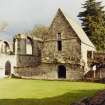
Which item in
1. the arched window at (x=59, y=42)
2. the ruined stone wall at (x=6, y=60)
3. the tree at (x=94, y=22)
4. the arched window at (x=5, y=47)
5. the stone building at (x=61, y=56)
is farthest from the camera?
the tree at (x=94, y=22)

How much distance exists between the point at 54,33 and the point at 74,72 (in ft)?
22.4

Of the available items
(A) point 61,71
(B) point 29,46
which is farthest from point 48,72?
(B) point 29,46

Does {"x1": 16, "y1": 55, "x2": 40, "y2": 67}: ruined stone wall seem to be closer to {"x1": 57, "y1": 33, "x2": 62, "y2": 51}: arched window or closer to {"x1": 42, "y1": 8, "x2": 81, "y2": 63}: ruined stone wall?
{"x1": 42, "y1": 8, "x2": 81, "y2": 63}: ruined stone wall

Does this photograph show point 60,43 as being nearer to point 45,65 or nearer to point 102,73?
point 45,65

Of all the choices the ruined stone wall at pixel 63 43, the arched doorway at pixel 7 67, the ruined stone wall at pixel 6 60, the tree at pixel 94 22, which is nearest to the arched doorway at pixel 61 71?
the ruined stone wall at pixel 63 43

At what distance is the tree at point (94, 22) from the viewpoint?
226 ft

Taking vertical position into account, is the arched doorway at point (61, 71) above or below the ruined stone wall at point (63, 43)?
below

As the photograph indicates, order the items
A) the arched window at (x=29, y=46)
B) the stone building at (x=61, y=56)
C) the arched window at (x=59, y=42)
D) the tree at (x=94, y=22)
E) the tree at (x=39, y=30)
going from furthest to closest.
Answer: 1. the tree at (x=39, y=30)
2. the tree at (x=94, y=22)
3. the arched window at (x=29, y=46)
4. the arched window at (x=59, y=42)
5. the stone building at (x=61, y=56)

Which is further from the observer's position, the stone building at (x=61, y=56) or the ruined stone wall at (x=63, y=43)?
the ruined stone wall at (x=63, y=43)

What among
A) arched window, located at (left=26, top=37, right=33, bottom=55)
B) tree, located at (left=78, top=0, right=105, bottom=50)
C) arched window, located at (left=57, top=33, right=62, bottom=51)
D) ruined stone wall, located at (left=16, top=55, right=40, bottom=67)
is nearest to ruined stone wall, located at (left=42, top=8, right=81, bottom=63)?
arched window, located at (left=57, top=33, right=62, bottom=51)

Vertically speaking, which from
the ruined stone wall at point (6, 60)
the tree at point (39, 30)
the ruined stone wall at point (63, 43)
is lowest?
the ruined stone wall at point (6, 60)

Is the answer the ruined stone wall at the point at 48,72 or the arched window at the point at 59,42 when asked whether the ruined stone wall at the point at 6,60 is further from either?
the arched window at the point at 59,42

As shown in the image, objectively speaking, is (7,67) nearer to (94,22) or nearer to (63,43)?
(63,43)

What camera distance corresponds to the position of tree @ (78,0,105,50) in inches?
2712
